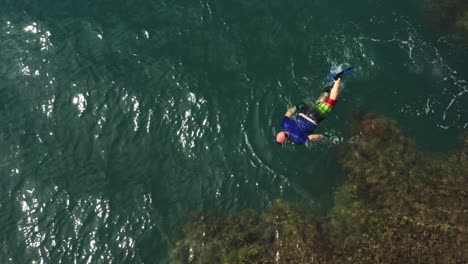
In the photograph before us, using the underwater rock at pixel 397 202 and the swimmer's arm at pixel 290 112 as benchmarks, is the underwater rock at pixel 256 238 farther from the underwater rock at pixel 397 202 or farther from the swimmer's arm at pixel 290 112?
the swimmer's arm at pixel 290 112

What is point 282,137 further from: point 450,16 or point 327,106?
point 450,16

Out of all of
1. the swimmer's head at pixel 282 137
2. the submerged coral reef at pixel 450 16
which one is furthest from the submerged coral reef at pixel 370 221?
the submerged coral reef at pixel 450 16

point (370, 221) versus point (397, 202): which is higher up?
point (397, 202)

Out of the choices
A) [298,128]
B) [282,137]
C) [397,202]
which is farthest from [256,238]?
[397,202]

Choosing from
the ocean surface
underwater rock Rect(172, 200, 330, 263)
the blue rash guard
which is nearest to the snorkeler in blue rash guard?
the blue rash guard

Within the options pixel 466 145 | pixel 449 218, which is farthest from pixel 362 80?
pixel 449 218

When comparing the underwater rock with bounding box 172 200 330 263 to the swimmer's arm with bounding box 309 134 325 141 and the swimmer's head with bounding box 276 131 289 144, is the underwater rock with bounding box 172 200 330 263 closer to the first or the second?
the swimmer's head with bounding box 276 131 289 144
